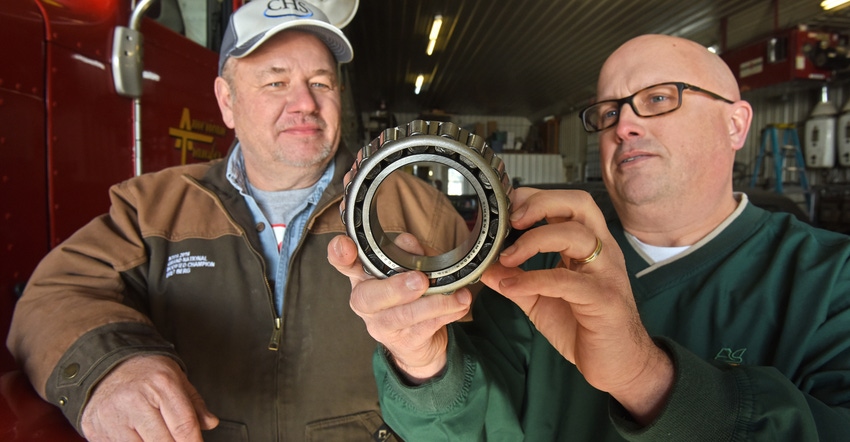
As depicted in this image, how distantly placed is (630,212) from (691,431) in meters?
Result: 0.74

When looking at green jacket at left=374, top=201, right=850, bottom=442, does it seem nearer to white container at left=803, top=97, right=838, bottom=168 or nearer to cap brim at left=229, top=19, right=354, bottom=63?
cap brim at left=229, top=19, right=354, bottom=63

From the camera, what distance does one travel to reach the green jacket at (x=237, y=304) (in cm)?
142

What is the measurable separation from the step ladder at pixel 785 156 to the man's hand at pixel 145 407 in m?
7.73

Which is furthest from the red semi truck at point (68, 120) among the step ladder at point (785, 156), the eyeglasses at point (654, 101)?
the step ladder at point (785, 156)

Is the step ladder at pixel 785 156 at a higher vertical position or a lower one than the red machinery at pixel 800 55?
lower

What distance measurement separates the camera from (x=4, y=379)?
1197mm

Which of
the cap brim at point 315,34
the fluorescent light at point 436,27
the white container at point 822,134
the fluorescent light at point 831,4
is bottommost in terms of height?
the cap brim at point 315,34

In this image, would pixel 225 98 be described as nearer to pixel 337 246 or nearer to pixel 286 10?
pixel 286 10

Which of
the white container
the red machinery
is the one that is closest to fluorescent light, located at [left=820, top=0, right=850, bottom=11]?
the red machinery

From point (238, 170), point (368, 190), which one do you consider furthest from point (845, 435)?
point (238, 170)

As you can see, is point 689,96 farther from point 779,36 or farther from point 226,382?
point 779,36

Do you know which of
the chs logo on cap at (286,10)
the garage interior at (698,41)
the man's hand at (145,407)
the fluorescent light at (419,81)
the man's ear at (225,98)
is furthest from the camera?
the fluorescent light at (419,81)

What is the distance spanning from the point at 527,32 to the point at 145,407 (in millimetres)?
8229

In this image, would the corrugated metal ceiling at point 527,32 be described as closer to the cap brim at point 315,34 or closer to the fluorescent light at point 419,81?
the fluorescent light at point 419,81
